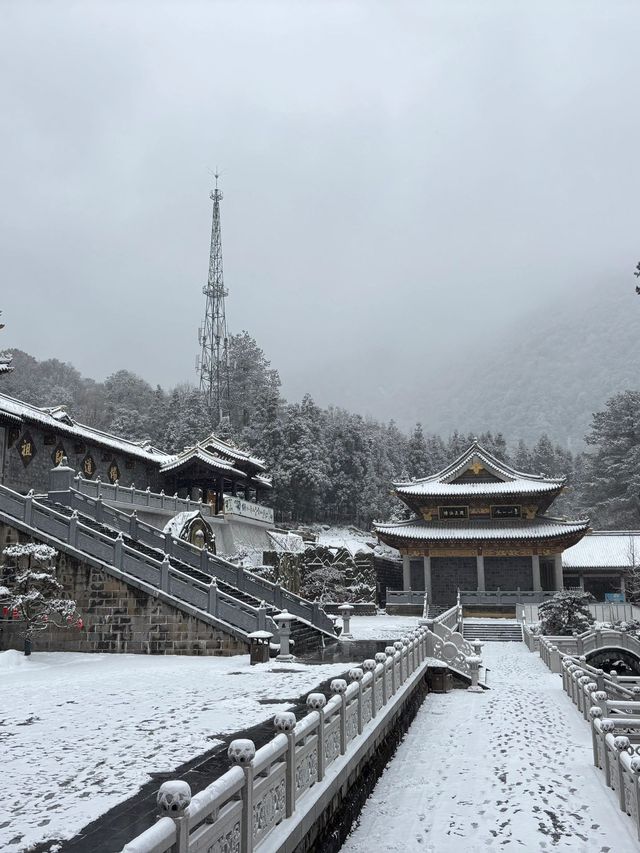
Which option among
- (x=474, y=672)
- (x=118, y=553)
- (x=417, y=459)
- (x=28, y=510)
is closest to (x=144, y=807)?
(x=118, y=553)

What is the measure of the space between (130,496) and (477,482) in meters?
24.1

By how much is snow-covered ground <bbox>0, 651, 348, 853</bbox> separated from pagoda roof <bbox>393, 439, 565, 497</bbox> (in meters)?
28.7

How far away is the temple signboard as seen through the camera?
38.0 meters

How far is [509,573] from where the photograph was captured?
142 ft

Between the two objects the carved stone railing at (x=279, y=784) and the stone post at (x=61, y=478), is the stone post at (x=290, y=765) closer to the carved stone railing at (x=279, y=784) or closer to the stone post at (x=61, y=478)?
the carved stone railing at (x=279, y=784)

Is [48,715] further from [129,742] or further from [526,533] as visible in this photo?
[526,533]

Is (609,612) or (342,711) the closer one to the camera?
(342,711)

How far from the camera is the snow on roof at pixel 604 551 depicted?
139 feet

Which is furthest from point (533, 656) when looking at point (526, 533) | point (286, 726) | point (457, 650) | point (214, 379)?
point (214, 379)

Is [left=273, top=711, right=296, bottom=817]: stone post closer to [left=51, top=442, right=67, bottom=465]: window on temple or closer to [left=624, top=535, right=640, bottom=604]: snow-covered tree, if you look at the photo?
[left=51, top=442, right=67, bottom=465]: window on temple

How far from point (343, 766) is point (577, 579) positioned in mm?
40211

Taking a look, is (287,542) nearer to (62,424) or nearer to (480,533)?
(480,533)

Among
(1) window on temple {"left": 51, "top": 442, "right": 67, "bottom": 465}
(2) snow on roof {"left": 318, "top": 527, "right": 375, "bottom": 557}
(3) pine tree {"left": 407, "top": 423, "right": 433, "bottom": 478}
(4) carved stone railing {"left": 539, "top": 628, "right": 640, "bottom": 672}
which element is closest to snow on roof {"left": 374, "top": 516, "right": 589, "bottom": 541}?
(2) snow on roof {"left": 318, "top": 527, "right": 375, "bottom": 557}

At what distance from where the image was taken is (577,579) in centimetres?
4419
